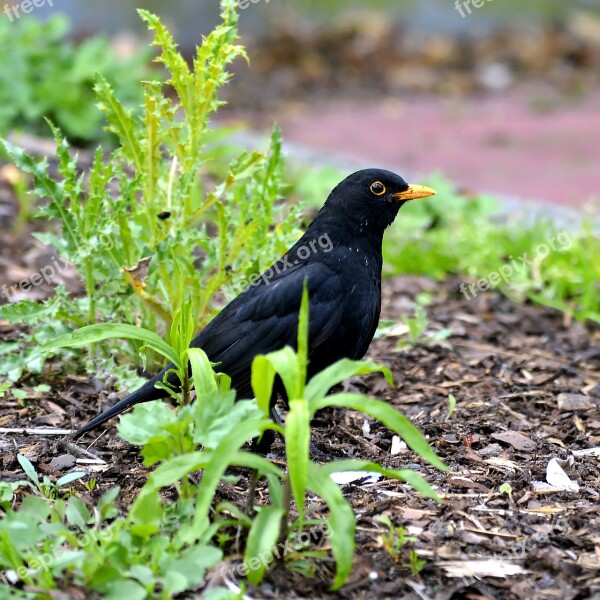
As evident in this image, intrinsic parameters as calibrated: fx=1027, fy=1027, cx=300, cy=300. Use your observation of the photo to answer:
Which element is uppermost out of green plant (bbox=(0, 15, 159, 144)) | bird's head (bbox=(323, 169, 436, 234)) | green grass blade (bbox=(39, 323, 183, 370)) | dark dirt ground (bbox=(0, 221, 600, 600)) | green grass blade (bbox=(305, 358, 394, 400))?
green plant (bbox=(0, 15, 159, 144))

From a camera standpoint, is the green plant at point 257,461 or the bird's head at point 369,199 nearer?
the green plant at point 257,461

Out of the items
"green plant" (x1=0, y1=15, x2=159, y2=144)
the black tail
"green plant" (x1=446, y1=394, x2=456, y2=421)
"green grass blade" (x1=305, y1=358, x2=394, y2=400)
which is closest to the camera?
"green grass blade" (x1=305, y1=358, x2=394, y2=400)

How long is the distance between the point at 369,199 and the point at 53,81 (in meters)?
3.92

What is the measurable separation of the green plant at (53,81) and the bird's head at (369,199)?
11.4 feet

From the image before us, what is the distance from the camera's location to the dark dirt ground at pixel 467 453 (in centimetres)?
288

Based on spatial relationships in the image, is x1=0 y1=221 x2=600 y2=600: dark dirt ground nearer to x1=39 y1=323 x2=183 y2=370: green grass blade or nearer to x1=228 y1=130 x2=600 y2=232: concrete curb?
x1=39 y1=323 x2=183 y2=370: green grass blade

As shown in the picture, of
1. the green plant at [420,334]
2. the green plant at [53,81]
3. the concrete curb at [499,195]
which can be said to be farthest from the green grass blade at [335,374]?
the green plant at [53,81]

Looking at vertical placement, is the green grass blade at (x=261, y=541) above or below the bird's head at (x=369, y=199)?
below

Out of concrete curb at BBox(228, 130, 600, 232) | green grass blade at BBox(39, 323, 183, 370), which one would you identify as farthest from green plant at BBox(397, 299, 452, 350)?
green grass blade at BBox(39, 323, 183, 370)

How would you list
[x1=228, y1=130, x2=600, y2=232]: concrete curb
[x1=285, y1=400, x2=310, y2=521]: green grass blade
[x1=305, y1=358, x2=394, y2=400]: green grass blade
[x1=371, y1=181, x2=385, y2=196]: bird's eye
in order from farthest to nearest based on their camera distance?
[x1=228, y1=130, x2=600, y2=232]: concrete curb < [x1=371, y1=181, x2=385, y2=196]: bird's eye < [x1=305, y1=358, x2=394, y2=400]: green grass blade < [x1=285, y1=400, x2=310, y2=521]: green grass blade

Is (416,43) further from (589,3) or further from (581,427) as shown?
(581,427)

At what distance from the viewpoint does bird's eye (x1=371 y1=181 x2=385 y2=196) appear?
430cm

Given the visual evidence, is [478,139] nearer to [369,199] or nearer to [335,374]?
[369,199]

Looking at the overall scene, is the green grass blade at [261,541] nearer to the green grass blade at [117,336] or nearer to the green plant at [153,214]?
the green grass blade at [117,336]
